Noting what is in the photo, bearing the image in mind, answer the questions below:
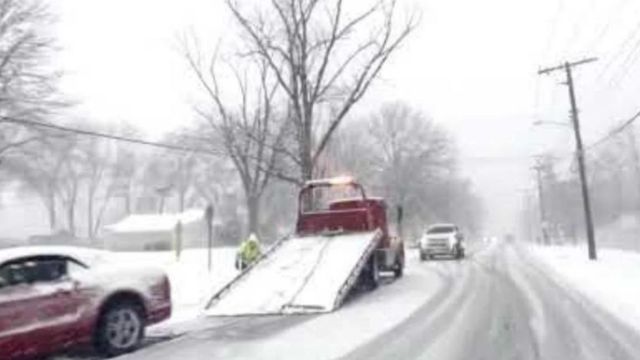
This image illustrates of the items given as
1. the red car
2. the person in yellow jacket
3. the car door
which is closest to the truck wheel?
the person in yellow jacket

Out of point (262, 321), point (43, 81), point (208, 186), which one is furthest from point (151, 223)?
point (262, 321)

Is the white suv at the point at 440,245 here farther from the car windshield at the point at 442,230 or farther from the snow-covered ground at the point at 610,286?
the snow-covered ground at the point at 610,286

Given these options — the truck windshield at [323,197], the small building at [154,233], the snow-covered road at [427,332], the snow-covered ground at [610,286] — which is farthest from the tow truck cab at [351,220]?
the small building at [154,233]

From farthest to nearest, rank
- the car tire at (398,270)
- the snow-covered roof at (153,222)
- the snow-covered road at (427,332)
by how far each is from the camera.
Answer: the snow-covered roof at (153,222), the car tire at (398,270), the snow-covered road at (427,332)

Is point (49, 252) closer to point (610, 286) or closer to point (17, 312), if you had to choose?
point (17, 312)

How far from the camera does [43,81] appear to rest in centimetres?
4622

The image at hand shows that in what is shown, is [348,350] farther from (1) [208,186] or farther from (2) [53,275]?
(1) [208,186]

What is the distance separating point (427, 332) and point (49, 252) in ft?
18.0

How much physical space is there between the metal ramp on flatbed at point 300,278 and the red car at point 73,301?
4.33 m

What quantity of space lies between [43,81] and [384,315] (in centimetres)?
3449

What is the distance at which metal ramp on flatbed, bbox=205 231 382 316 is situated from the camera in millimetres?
17859

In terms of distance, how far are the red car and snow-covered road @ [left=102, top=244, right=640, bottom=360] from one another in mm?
547

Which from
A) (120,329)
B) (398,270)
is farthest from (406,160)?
(120,329)

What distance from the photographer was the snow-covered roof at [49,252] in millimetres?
11656
